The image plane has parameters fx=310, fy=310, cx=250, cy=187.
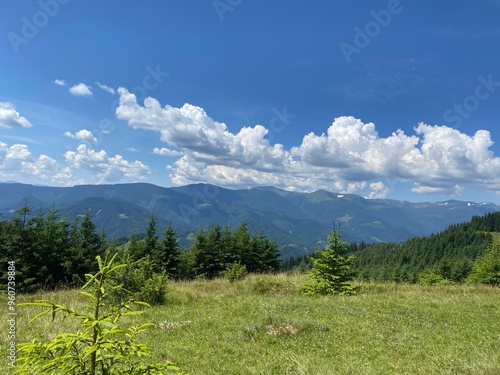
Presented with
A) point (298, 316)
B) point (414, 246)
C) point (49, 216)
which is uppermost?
point (49, 216)

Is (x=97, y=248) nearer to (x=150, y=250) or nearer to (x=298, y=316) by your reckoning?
(x=150, y=250)

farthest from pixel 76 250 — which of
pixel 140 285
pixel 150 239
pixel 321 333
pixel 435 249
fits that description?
pixel 435 249

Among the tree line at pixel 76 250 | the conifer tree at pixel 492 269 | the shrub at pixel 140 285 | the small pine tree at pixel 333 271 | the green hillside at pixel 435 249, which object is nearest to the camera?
the shrub at pixel 140 285

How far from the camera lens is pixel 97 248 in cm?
3322

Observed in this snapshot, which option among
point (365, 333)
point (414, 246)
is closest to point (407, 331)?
point (365, 333)

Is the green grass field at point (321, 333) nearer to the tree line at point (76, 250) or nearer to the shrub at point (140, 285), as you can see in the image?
the shrub at point (140, 285)

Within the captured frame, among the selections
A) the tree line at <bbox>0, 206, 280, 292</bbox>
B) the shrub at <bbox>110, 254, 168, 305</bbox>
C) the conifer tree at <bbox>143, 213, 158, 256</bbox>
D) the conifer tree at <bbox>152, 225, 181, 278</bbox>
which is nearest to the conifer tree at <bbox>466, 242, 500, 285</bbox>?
the tree line at <bbox>0, 206, 280, 292</bbox>

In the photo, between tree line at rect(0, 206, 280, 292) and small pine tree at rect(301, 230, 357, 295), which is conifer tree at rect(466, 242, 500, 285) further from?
tree line at rect(0, 206, 280, 292)

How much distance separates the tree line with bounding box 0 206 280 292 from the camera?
26953mm

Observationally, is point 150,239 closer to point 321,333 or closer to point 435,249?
point 321,333

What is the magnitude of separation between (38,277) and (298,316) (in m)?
26.1

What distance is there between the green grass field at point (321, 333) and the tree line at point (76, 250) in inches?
197

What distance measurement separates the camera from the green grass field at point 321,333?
8.15 m

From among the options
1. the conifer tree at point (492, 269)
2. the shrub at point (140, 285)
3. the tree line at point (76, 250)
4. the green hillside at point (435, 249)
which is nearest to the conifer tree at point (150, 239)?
the tree line at point (76, 250)
